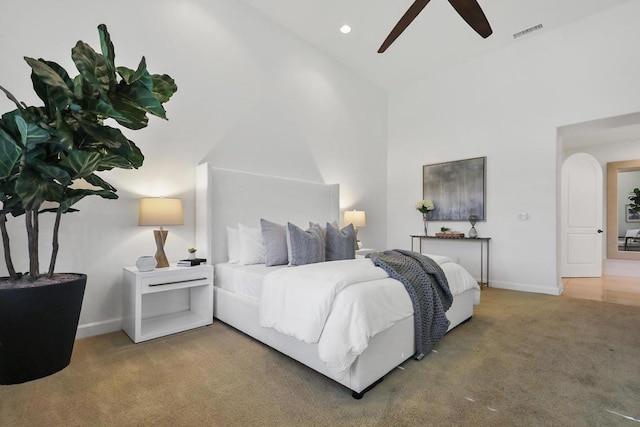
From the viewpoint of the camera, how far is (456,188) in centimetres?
525

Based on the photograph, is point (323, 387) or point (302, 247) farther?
point (302, 247)

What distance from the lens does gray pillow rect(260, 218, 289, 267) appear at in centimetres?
Answer: 312

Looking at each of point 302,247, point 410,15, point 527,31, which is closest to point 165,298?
point 302,247

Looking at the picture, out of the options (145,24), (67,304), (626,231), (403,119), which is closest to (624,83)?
(403,119)

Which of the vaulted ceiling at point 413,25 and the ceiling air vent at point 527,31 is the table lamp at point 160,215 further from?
the ceiling air vent at point 527,31

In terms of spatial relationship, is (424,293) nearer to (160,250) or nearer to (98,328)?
(160,250)

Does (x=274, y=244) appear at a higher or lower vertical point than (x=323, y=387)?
higher

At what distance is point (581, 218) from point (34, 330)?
754cm

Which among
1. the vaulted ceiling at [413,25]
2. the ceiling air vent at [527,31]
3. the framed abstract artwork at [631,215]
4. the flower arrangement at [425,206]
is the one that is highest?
the vaulted ceiling at [413,25]

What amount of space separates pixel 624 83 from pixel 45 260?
6539 mm

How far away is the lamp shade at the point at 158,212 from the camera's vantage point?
2.80 meters

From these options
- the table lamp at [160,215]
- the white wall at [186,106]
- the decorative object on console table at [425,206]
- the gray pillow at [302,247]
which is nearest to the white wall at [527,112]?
the decorative object on console table at [425,206]

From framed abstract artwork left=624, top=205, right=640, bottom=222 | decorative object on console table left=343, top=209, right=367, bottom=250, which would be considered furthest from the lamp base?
framed abstract artwork left=624, top=205, right=640, bottom=222

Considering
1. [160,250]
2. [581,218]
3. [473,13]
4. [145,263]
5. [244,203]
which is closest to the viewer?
[473,13]
